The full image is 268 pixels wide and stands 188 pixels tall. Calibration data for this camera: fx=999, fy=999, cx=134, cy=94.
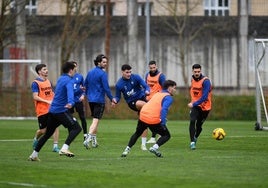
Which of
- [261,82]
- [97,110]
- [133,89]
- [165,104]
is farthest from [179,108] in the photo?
[165,104]

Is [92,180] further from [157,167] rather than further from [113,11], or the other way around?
[113,11]

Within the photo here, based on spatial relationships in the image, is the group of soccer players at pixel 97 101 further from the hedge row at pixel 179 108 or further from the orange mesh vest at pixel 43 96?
the hedge row at pixel 179 108

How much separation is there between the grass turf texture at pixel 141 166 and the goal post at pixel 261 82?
6.89m

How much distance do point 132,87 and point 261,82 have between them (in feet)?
37.6

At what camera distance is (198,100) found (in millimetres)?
24828

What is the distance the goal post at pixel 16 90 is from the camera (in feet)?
153

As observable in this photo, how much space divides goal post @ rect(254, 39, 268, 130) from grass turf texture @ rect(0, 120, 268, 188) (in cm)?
689

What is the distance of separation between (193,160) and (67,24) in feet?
103

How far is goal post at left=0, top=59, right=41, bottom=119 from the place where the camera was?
153 ft

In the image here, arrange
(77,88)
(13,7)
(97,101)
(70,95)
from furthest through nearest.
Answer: (13,7) < (77,88) < (97,101) < (70,95)

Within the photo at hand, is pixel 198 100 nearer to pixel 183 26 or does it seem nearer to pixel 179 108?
pixel 179 108

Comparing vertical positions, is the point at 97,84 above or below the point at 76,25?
below

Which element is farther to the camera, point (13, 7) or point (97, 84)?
point (13, 7)

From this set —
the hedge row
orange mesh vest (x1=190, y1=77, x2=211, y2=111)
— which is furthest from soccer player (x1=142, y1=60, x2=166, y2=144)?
the hedge row
